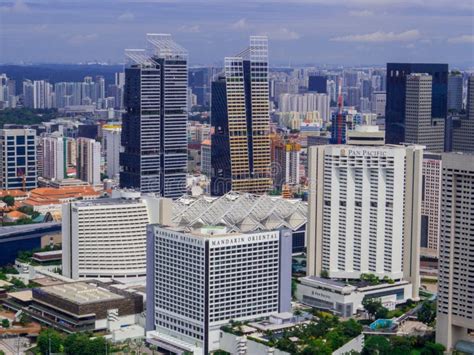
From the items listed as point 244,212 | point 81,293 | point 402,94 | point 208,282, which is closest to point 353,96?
point 402,94

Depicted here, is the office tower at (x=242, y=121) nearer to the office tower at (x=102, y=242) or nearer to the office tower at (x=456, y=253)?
the office tower at (x=102, y=242)

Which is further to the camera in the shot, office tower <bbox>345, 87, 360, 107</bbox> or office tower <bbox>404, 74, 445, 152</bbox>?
office tower <bbox>345, 87, 360, 107</bbox>

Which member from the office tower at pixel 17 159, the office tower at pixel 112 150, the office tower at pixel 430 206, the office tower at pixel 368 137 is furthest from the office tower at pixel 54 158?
the office tower at pixel 368 137

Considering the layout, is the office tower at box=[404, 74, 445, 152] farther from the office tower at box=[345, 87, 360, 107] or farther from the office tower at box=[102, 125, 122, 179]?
the office tower at box=[345, 87, 360, 107]

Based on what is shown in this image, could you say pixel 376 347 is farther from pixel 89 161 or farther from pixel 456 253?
pixel 89 161

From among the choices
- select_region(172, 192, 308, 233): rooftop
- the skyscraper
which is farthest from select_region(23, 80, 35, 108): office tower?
select_region(172, 192, 308, 233): rooftop

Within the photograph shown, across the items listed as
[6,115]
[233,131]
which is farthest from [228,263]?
[6,115]
